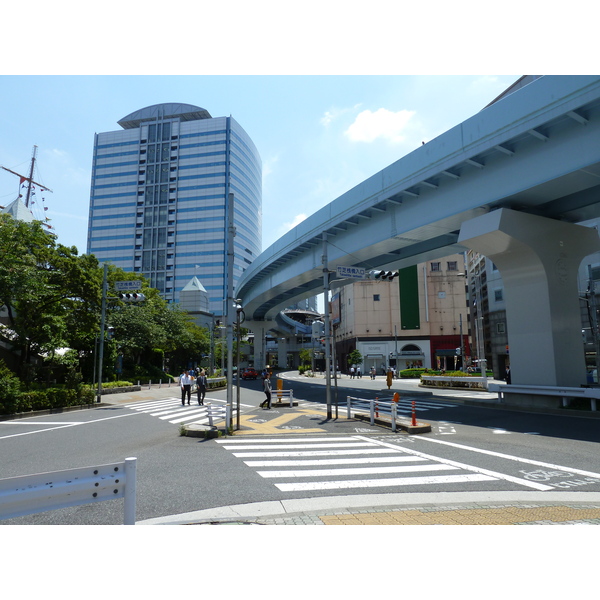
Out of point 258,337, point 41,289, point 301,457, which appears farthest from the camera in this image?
point 258,337

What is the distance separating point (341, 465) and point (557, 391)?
42.3 ft

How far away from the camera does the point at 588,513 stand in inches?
227

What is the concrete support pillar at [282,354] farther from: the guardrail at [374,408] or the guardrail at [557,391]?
the guardrail at [557,391]

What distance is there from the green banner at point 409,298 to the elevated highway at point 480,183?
4818cm

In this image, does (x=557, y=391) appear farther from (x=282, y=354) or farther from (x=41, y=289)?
(x=282, y=354)

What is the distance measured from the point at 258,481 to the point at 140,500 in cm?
210

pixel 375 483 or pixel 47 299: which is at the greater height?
pixel 47 299

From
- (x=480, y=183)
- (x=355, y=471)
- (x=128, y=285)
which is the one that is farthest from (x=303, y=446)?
(x=128, y=285)

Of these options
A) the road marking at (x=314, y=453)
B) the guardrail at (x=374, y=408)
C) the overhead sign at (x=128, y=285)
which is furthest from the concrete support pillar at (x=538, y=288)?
the overhead sign at (x=128, y=285)

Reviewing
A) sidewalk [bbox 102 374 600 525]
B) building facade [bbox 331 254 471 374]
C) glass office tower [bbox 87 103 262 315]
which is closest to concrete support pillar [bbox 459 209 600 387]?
sidewalk [bbox 102 374 600 525]

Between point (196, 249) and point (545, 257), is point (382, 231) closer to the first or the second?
point (545, 257)

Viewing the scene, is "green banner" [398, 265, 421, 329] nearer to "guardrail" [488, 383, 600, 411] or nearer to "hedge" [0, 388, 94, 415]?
"guardrail" [488, 383, 600, 411]

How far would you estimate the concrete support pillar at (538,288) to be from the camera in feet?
59.6

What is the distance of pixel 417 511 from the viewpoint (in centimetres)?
597
